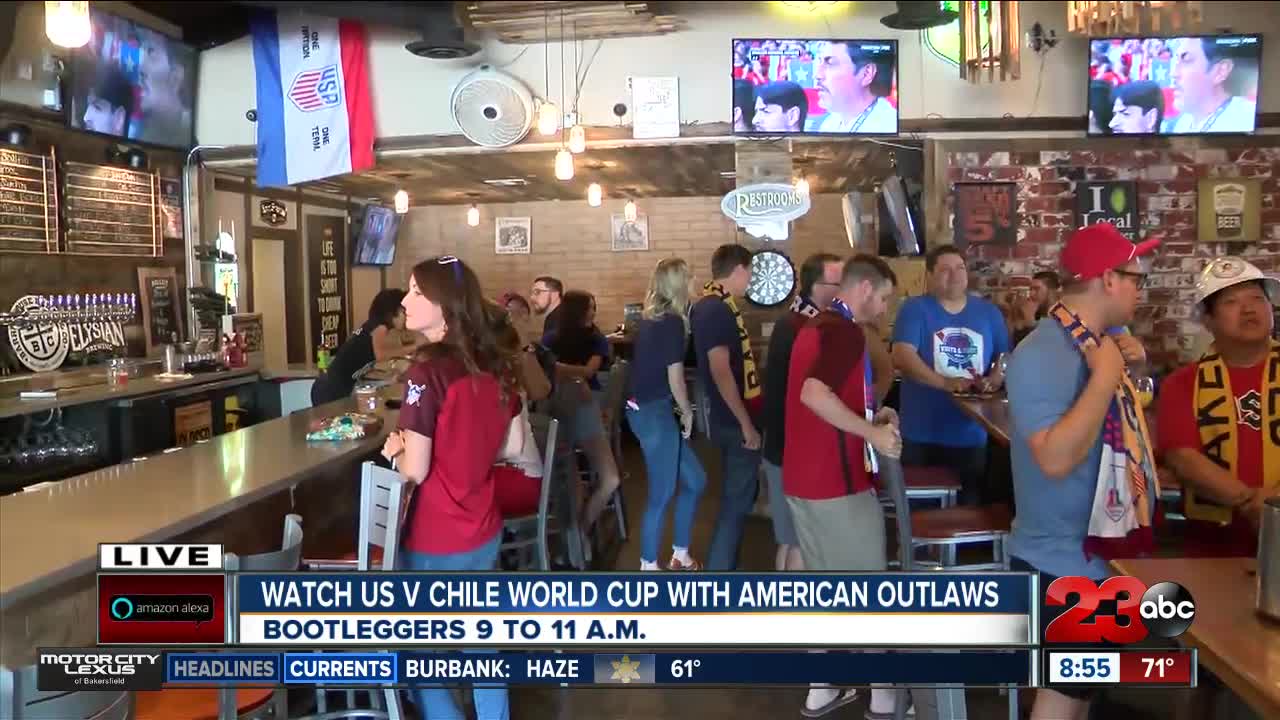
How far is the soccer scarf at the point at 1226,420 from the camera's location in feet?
8.38

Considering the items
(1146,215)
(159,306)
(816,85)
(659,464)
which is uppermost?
(816,85)

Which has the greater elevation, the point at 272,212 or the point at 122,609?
the point at 272,212

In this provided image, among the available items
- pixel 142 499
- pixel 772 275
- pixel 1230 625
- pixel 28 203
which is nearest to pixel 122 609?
pixel 142 499

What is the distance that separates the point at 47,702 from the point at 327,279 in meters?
8.48

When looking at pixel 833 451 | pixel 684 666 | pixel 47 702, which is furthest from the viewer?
pixel 833 451

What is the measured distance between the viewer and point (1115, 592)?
2125mm

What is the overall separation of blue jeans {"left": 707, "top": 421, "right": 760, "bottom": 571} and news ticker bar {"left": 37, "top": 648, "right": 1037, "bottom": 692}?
1806mm

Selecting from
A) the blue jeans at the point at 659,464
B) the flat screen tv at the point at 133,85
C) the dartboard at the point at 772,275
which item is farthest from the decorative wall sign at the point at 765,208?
the flat screen tv at the point at 133,85

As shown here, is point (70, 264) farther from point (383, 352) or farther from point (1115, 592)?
point (1115, 592)

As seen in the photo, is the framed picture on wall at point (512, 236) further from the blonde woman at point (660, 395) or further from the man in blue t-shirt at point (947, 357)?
the man in blue t-shirt at point (947, 357)

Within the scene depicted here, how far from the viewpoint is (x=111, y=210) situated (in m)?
6.57

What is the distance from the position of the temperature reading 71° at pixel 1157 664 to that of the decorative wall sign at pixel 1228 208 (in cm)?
461

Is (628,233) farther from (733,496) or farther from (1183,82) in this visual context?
(733,496)

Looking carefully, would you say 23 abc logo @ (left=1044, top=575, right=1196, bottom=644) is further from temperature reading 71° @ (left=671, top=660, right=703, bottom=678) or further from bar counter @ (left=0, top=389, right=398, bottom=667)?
bar counter @ (left=0, top=389, right=398, bottom=667)
